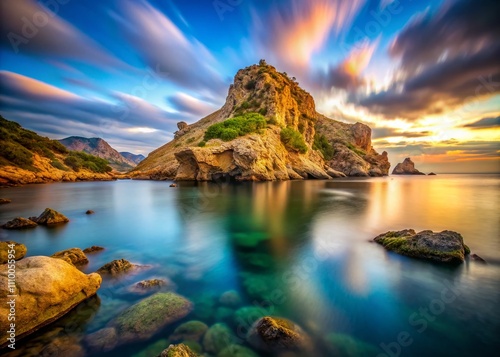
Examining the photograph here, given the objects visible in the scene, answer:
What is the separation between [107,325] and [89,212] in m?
16.2

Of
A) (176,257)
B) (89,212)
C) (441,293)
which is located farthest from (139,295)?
(89,212)

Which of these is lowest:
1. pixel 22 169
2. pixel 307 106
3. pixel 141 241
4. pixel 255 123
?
pixel 141 241

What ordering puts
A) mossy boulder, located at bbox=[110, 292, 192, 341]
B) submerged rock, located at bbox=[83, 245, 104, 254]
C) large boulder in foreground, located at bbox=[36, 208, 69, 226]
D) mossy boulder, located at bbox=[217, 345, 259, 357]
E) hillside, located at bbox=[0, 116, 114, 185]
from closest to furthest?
mossy boulder, located at bbox=[217, 345, 259, 357], mossy boulder, located at bbox=[110, 292, 192, 341], submerged rock, located at bbox=[83, 245, 104, 254], large boulder in foreground, located at bbox=[36, 208, 69, 226], hillside, located at bbox=[0, 116, 114, 185]

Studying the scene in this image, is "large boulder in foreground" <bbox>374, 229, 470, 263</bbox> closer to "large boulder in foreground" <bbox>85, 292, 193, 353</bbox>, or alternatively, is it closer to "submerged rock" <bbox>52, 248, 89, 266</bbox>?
"large boulder in foreground" <bbox>85, 292, 193, 353</bbox>

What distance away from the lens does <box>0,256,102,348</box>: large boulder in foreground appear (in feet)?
14.9

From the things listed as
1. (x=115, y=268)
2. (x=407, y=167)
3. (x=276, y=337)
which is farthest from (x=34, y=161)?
(x=407, y=167)

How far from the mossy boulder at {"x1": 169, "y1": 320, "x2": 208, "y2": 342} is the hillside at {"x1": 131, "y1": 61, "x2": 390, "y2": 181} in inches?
1542

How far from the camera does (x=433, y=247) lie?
856 centimetres

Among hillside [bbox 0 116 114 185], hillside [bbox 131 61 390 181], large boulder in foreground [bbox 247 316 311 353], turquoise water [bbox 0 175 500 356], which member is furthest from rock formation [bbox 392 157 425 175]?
large boulder in foreground [bbox 247 316 311 353]

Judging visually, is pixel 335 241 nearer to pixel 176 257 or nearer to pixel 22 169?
pixel 176 257

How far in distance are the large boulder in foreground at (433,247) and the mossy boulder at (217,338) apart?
26.4 feet

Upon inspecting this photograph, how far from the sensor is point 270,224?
14.8m

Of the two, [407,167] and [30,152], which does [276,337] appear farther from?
[407,167]

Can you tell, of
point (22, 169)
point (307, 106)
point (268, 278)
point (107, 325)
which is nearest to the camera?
point (107, 325)
